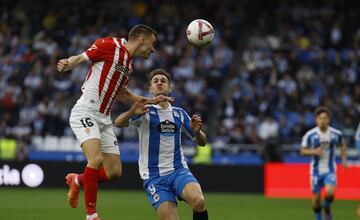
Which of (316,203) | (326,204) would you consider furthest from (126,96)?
(326,204)

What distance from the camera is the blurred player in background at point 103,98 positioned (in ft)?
30.9

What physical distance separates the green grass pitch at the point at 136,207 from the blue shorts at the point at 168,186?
4540mm

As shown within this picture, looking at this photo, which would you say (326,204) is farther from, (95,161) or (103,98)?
(95,161)

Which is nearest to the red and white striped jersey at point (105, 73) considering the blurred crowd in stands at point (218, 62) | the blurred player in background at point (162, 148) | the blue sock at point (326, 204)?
the blurred player in background at point (162, 148)

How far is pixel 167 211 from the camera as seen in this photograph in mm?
8672

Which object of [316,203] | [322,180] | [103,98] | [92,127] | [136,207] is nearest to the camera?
[92,127]

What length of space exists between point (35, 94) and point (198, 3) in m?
7.31

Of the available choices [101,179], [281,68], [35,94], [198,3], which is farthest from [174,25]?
[101,179]

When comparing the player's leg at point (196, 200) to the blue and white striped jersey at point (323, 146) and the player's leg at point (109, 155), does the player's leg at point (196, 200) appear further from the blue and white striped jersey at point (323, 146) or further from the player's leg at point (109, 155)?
the blue and white striped jersey at point (323, 146)

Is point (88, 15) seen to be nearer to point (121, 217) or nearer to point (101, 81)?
point (121, 217)

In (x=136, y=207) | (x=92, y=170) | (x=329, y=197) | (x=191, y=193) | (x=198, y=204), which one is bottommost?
(x=136, y=207)

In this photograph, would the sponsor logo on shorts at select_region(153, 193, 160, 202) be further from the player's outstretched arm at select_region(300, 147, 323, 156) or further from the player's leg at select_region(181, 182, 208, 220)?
the player's outstretched arm at select_region(300, 147, 323, 156)

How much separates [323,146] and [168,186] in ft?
19.1

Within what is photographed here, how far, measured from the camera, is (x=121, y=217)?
13.8 m
